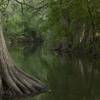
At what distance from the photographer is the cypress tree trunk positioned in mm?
15914

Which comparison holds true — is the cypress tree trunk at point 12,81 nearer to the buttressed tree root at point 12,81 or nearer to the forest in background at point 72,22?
the buttressed tree root at point 12,81

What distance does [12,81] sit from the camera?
52.6 ft

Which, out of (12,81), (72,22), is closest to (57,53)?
(72,22)

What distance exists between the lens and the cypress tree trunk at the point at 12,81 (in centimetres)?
1591

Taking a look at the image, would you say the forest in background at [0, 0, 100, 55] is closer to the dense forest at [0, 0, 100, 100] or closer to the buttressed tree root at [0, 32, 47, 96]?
the dense forest at [0, 0, 100, 100]

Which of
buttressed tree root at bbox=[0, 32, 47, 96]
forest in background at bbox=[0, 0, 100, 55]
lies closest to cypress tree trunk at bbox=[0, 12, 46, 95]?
buttressed tree root at bbox=[0, 32, 47, 96]

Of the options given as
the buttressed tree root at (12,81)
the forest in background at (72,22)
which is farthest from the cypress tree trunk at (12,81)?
the forest in background at (72,22)

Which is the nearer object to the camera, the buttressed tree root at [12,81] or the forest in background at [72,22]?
the buttressed tree root at [12,81]

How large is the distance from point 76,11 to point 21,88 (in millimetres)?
23683

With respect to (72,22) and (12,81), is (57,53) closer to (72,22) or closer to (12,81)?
(72,22)

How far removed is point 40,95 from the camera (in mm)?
16016

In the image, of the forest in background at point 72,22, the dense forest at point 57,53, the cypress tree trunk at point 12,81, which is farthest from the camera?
the forest in background at point 72,22

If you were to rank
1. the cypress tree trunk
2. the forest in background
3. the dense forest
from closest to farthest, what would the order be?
the cypress tree trunk
the dense forest
the forest in background

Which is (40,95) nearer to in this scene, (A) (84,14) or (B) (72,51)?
(A) (84,14)
